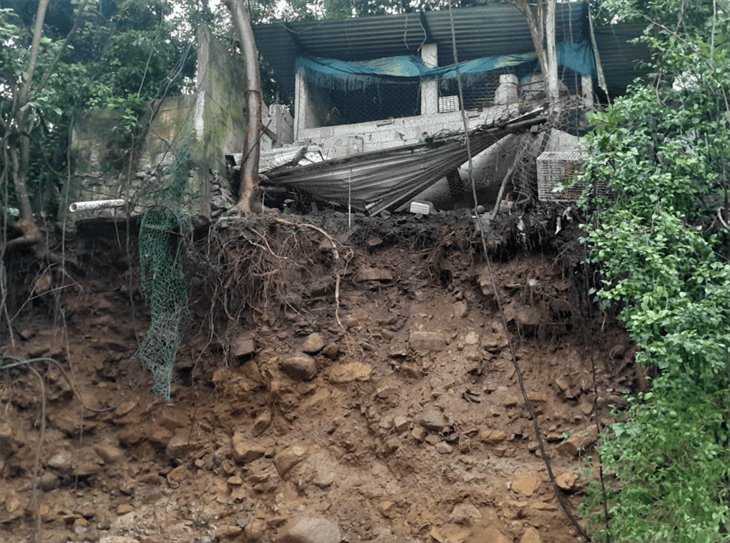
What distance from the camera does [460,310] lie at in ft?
25.7

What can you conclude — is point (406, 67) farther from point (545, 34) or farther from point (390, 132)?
point (545, 34)

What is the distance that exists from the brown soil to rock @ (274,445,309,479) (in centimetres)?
1

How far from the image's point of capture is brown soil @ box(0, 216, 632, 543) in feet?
22.1

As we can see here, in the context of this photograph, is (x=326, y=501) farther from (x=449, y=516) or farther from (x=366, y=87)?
(x=366, y=87)

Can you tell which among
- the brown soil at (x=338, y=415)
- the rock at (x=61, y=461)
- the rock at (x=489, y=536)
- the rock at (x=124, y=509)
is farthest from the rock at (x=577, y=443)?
the rock at (x=61, y=461)

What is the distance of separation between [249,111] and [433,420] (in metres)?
4.06

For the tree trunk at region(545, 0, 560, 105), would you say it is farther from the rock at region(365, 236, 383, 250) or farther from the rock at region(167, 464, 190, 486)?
the rock at region(167, 464, 190, 486)

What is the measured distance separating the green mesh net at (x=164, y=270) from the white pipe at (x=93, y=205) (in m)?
0.42

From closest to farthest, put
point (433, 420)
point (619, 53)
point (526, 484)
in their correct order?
point (526, 484) < point (433, 420) < point (619, 53)

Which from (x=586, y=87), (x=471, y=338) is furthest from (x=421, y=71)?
(x=471, y=338)

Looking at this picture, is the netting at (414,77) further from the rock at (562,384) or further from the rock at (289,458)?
the rock at (289,458)

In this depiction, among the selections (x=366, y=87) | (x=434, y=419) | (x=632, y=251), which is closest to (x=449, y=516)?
(x=434, y=419)

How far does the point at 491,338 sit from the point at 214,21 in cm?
605

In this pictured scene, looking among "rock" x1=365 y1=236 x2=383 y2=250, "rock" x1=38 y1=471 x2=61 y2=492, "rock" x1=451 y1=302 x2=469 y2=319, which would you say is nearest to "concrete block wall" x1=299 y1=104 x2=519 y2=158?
"rock" x1=365 y1=236 x2=383 y2=250
